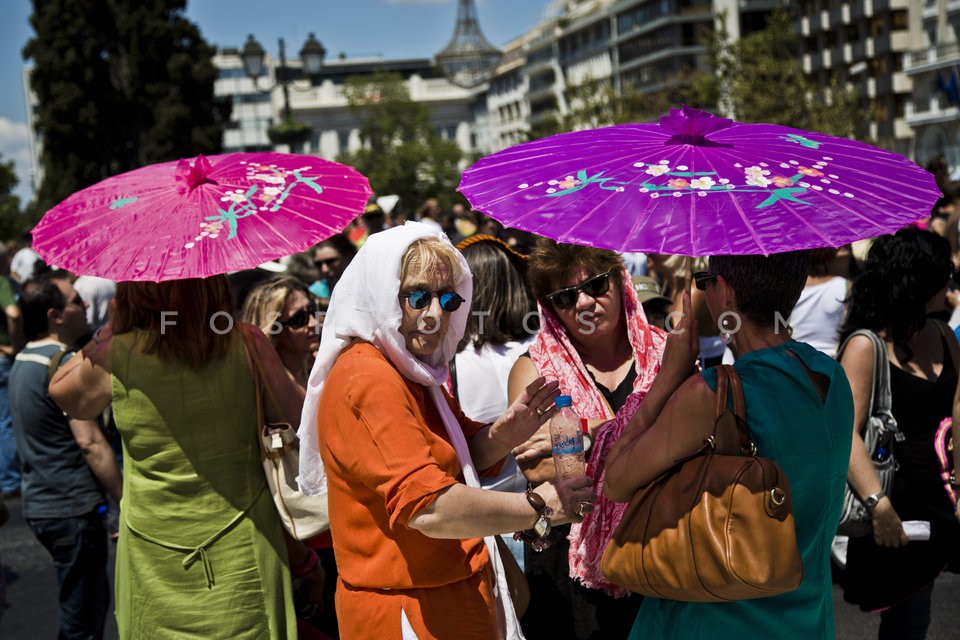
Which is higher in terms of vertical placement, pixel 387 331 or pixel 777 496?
pixel 387 331

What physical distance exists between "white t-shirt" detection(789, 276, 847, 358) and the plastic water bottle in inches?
135

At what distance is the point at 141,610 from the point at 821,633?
2.14 meters

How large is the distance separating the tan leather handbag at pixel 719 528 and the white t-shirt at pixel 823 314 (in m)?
3.82

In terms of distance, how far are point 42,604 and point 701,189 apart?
233 inches

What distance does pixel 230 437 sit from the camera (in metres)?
3.69

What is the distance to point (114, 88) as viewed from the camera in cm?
4566

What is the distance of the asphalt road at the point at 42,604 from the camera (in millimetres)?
5949

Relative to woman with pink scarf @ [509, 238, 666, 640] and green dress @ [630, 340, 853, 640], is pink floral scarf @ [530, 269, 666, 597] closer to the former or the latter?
woman with pink scarf @ [509, 238, 666, 640]

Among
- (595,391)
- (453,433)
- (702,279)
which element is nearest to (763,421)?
(702,279)

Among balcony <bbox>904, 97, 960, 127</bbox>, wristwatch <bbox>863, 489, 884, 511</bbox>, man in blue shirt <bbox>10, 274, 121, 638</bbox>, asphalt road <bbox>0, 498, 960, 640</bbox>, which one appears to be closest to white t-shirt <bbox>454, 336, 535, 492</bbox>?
wristwatch <bbox>863, 489, 884, 511</bbox>

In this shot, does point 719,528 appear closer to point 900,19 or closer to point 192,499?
point 192,499

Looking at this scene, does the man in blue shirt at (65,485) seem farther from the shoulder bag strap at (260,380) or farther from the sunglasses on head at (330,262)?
the sunglasses on head at (330,262)

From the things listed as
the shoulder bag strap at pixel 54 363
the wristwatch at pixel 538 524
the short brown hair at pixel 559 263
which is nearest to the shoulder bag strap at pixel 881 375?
the short brown hair at pixel 559 263

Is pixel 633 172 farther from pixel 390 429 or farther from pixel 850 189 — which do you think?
pixel 390 429
